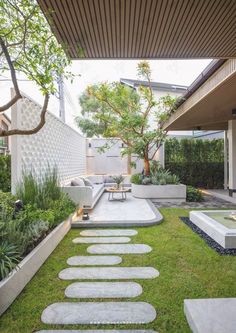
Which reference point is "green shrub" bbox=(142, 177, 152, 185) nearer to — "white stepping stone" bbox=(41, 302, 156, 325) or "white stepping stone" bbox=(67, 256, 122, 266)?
"white stepping stone" bbox=(67, 256, 122, 266)

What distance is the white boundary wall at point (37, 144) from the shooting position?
17.6ft

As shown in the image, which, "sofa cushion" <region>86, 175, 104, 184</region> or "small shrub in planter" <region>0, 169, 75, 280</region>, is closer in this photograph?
"small shrub in planter" <region>0, 169, 75, 280</region>

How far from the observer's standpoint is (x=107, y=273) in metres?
3.61

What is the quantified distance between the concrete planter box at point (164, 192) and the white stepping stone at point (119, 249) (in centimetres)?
515

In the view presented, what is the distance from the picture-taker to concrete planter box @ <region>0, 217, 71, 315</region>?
2715 millimetres

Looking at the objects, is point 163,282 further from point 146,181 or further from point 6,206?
point 146,181

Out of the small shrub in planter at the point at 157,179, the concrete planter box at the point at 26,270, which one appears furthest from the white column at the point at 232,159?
the concrete planter box at the point at 26,270

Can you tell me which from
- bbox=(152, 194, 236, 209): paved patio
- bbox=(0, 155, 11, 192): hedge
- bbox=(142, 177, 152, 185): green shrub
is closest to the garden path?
bbox=(0, 155, 11, 192): hedge

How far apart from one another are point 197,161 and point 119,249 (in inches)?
384

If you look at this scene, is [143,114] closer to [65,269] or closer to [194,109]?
[194,109]

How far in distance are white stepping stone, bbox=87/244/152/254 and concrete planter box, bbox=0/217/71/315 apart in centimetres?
69

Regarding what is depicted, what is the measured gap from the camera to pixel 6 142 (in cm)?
1495

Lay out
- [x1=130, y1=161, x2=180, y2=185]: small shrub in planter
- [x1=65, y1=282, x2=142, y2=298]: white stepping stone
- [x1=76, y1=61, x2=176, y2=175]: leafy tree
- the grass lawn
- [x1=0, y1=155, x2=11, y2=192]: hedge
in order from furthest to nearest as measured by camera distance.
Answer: [x1=76, y1=61, x2=176, y2=175]: leafy tree < [x1=130, y1=161, x2=180, y2=185]: small shrub in planter < [x1=0, y1=155, x2=11, y2=192]: hedge < [x1=65, y1=282, x2=142, y2=298]: white stepping stone < the grass lawn

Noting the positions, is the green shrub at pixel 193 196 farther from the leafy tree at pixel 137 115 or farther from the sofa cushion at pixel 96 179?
the sofa cushion at pixel 96 179
